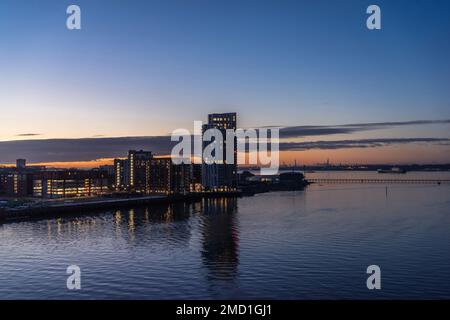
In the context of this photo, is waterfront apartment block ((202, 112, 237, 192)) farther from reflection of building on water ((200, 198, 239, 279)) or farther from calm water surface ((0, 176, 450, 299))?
calm water surface ((0, 176, 450, 299))

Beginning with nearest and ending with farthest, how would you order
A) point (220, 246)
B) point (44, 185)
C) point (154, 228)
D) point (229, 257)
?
1. point (229, 257)
2. point (220, 246)
3. point (154, 228)
4. point (44, 185)

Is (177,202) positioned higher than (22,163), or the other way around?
(22,163)

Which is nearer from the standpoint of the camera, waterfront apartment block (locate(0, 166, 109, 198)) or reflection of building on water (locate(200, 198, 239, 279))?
reflection of building on water (locate(200, 198, 239, 279))

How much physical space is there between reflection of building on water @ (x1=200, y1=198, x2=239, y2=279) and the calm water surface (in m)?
0.08

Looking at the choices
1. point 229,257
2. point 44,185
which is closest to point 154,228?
point 229,257

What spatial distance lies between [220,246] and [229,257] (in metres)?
4.25

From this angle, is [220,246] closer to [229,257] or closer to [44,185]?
[229,257]

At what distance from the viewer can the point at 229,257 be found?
27391 millimetres

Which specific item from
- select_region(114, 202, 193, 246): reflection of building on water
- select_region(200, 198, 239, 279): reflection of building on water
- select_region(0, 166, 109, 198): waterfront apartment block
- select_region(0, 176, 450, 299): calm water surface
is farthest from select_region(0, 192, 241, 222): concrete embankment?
select_region(200, 198, 239, 279): reflection of building on water

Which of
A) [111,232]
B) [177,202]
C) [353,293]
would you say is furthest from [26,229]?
[177,202]

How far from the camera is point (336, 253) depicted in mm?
28156

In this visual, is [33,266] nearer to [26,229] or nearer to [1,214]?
[26,229]

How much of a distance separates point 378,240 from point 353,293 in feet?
49.1

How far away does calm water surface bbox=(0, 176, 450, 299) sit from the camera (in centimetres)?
2014
